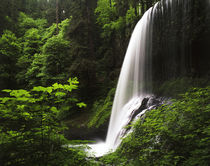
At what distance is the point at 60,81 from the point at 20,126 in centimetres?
1385

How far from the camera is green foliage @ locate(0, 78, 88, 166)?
233 cm

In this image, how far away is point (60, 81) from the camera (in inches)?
631

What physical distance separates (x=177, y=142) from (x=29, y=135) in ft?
9.29

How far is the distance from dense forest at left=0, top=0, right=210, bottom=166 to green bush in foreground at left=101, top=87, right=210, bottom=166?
0.06ft

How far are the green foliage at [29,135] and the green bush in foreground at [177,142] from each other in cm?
141

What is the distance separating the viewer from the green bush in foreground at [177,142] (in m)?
2.76

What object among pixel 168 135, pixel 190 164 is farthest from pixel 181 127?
pixel 190 164

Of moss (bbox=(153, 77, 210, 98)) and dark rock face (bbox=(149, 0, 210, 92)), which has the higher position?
dark rock face (bbox=(149, 0, 210, 92))

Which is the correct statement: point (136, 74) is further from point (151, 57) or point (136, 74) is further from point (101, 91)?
point (101, 91)

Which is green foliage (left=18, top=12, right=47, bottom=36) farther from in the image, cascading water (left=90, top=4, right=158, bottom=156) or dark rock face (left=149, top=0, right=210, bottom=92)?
dark rock face (left=149, top=0, right=210, bottom=92)

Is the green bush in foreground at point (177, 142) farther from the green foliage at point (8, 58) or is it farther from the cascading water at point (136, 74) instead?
the green foliage at point (8, 58)

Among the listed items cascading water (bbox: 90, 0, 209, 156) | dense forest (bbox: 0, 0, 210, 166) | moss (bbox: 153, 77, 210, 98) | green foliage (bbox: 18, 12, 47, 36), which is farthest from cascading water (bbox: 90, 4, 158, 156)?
green foliage (bbox: 18, 12, 47, 36)

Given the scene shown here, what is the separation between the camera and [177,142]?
10.7 feet

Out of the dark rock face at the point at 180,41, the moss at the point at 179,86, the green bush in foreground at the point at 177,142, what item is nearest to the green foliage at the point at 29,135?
the green bush in foreground at the point at 177,142
